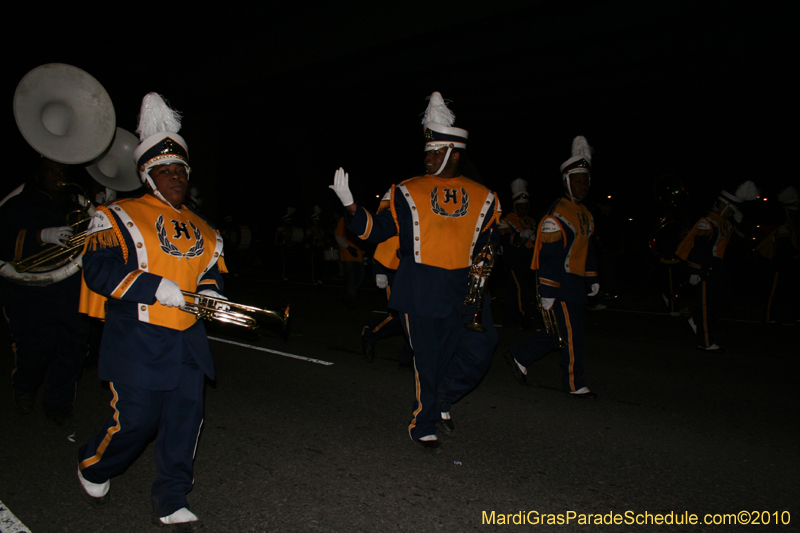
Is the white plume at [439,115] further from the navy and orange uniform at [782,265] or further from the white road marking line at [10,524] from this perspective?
the navy and orange uniform at [782,265]

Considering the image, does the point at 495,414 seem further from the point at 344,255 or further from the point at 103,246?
the point at 344,255

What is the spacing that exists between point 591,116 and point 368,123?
27.8 feet

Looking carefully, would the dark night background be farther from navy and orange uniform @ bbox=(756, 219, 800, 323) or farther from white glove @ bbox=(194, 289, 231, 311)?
white glove @ bbox=(194, 289, 231, 311)

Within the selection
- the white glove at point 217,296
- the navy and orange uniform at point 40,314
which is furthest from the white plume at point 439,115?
the navy and orange uniform at point 40,314

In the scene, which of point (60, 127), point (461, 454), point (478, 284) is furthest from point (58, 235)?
point (461, 454)

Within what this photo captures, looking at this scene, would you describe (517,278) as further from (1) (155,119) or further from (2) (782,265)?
(1) (155,119)

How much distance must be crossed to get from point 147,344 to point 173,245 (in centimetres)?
50

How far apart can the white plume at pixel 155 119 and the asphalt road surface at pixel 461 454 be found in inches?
79.4

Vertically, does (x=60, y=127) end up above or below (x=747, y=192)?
above

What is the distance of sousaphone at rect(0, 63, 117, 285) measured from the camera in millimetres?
4184

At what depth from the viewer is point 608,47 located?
47.1 ft

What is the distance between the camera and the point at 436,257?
381cm

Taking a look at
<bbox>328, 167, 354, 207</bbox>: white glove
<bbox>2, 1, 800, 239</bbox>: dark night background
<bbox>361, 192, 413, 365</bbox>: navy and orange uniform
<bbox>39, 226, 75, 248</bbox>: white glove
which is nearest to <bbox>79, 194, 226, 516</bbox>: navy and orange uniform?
<bbox>328, 167, 354, 207</bbox>: white glove

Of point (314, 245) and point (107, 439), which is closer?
point (107, 439)
